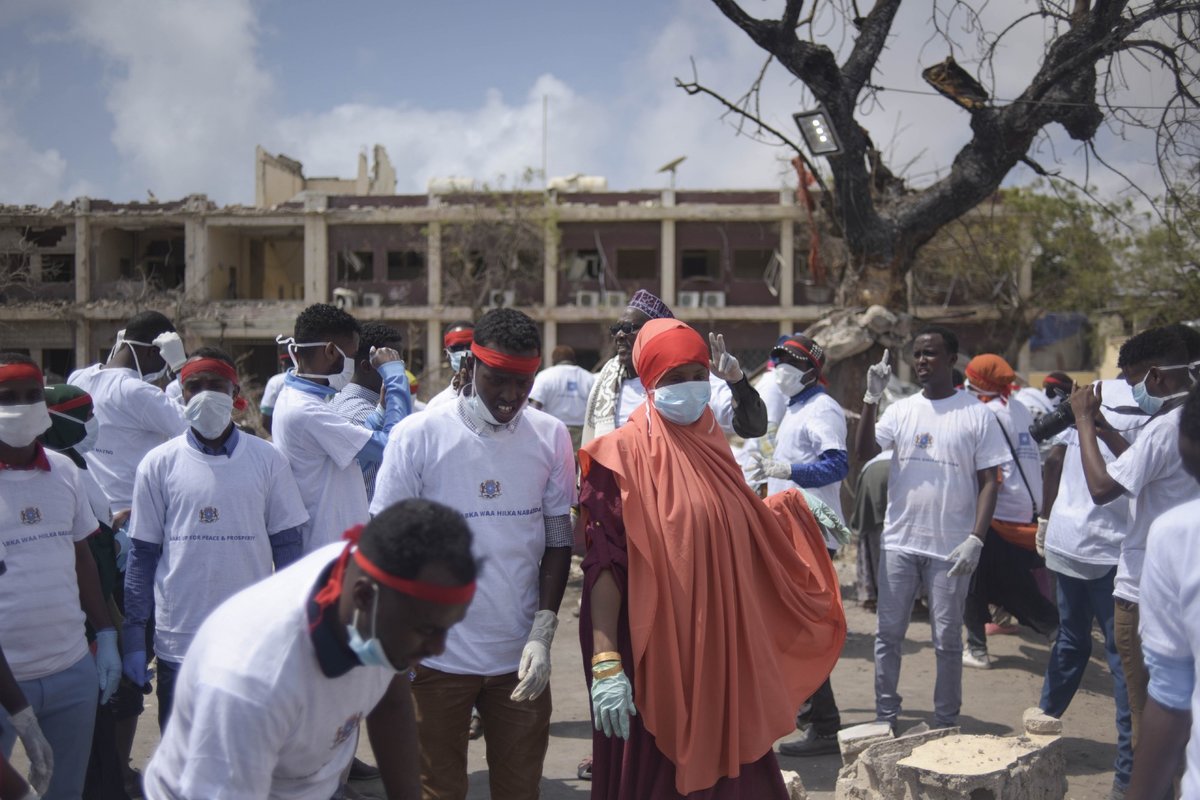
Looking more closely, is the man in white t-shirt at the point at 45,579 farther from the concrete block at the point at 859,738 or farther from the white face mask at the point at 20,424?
the concrete block at the point at 859,738

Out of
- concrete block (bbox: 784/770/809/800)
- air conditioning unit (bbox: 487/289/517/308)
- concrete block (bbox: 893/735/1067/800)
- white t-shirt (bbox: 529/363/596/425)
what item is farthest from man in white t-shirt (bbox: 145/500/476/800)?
air conditioning unit (bbox: 487/289/517/308)

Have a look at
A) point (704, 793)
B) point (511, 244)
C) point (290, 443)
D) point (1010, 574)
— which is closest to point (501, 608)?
point (704, 793)

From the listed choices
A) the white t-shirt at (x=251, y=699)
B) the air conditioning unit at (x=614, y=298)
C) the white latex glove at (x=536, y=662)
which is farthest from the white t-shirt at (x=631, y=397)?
the air conditioning unit at (x=614, y=298)

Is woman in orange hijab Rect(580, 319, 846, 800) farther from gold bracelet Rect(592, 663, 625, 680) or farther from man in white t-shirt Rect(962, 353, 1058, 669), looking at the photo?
man in white t-shirt Rect(962, 353, 1058, 669)

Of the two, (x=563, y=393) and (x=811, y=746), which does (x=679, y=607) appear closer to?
(x=811, y=746)

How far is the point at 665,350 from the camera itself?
360 cm

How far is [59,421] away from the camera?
423 centimetres

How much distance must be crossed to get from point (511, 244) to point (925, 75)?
77.6ft

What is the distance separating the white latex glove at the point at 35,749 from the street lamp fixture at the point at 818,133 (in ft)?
24.8

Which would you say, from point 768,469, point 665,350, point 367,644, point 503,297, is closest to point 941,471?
point 768,469

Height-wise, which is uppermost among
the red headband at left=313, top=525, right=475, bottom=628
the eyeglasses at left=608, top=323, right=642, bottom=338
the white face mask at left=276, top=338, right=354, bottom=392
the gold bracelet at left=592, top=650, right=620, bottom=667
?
the eyeglasses at left=608, top=323, right=642, bottom=338

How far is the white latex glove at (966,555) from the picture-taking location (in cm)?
495

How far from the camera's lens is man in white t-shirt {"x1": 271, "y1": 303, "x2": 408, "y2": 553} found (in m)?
4.29

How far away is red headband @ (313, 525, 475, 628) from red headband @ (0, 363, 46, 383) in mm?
2208
